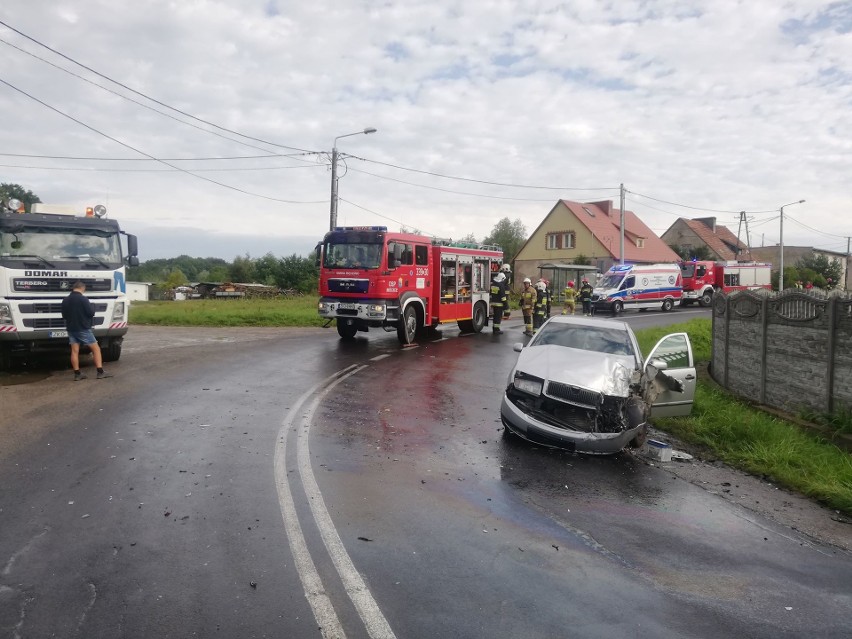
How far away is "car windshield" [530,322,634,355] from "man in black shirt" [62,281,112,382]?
742 cm

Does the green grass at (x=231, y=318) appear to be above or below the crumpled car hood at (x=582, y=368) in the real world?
below

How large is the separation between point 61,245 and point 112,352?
2317 mm

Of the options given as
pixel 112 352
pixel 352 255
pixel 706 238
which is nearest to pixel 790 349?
pixel 352 255

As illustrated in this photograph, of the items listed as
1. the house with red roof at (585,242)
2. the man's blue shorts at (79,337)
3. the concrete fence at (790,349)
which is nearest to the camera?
the concrete fence at (790,349)

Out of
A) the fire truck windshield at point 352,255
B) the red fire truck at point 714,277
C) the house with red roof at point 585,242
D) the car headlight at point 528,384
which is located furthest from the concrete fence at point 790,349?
the house with red roof at point 585,242

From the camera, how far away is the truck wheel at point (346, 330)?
16.6 metres

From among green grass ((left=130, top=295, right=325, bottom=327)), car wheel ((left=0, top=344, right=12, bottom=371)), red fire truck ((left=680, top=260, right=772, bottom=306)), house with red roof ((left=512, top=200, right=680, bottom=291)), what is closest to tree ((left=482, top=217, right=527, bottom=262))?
house with red roof ((left=512, top=200, right=680, bottom=291))

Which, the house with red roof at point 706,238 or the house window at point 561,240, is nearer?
the house window at point 561,240

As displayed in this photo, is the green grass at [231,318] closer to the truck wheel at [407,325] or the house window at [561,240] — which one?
the truck wheel at [407,325]

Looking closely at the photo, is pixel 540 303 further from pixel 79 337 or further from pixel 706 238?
pixel 706 238

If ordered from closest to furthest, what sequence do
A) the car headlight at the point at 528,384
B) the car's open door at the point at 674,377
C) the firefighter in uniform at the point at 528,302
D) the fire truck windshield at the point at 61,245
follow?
the car headlight at the point at 528,384, the car's open door at the point at 674,377, the fire truck windshield at the point at 61,245, the firefighter in uniform at the point at 528,302

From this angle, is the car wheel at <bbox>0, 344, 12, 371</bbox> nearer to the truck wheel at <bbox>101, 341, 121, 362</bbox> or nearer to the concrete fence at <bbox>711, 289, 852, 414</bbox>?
the truck wheel at <bbox>101, 341, 121, 362</bbox>

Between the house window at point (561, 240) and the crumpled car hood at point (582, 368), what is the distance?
43426mm

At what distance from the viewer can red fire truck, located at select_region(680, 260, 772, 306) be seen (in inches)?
1447
